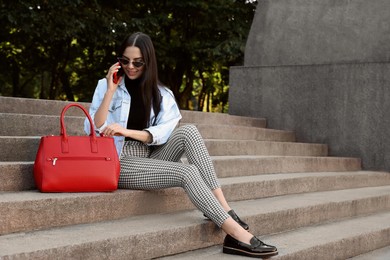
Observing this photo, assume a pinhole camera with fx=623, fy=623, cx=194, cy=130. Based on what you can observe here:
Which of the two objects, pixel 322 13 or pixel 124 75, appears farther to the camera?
pixel 322 13

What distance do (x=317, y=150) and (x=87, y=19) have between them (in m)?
7.22

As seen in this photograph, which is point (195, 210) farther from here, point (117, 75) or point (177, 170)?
point (117, 75)

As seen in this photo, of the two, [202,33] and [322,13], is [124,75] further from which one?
[202,33]

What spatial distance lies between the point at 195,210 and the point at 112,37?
9704 mm

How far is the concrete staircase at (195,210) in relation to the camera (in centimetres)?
357

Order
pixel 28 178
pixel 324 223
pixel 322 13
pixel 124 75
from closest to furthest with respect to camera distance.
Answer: pixel 28 178 → pixel 124 75 → pixel 324 223 → pixel 322 13

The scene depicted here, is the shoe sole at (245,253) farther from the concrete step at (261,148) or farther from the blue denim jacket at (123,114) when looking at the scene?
the concrete step at (261,148)

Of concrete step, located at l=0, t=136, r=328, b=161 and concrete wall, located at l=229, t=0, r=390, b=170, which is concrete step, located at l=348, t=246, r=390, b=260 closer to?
concrete step, located at l=0, t=136, r=328, b=161

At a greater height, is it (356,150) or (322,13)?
(322,13)

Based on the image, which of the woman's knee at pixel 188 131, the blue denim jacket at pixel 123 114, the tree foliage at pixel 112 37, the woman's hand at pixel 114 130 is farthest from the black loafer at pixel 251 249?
the tree foliage at pixel 112 37

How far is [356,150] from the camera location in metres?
8.11

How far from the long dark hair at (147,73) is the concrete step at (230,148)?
0.89m

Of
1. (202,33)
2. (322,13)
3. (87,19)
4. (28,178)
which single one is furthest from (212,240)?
(202,33)

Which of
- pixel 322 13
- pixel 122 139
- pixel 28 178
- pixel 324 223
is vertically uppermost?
pixel 322 13
